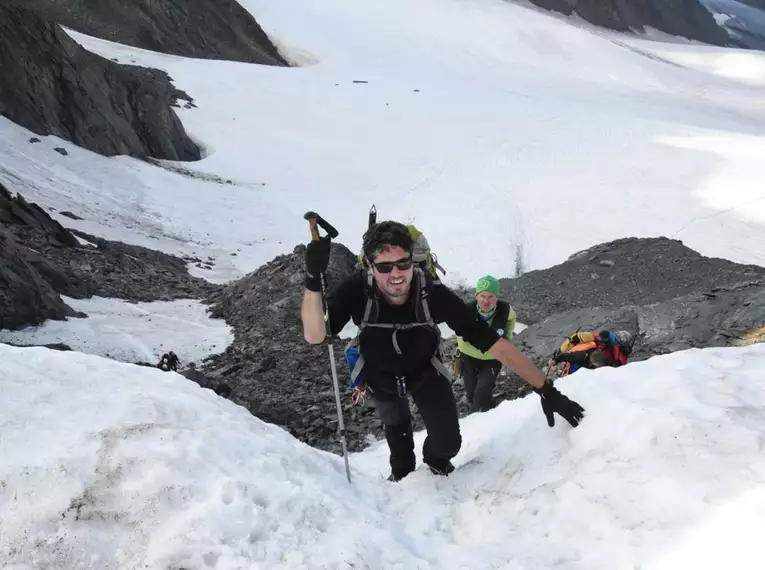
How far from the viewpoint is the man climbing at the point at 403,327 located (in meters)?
3.76

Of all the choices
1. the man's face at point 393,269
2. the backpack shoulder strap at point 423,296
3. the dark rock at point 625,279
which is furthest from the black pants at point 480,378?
the dark rock at point 625,279

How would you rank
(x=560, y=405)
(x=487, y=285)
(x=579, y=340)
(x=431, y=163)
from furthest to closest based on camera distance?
1. (x=431, y=163)
2. (x=579, y=340)
3. (x=487, y=285)
4. (x=560, y=405)

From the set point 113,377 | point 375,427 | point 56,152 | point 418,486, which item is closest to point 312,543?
point 418,486

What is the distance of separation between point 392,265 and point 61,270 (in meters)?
9.41

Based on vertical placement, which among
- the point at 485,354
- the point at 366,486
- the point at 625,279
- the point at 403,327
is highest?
the point at 403,327

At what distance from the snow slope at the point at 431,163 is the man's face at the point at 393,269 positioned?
12.5 meters

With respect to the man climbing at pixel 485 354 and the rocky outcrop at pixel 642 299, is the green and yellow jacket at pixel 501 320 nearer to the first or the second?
the man climbing at pixel 485 354

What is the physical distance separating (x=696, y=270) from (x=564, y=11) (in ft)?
247

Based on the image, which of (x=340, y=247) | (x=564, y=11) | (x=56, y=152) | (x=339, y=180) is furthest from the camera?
(x=564, y=11)

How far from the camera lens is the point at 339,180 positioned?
2548cm

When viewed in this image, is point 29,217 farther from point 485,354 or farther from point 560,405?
point 560,405

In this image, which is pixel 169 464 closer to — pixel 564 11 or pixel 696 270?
pixel 696 270

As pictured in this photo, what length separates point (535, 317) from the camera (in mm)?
12164

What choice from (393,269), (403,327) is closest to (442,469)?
(403,327)
